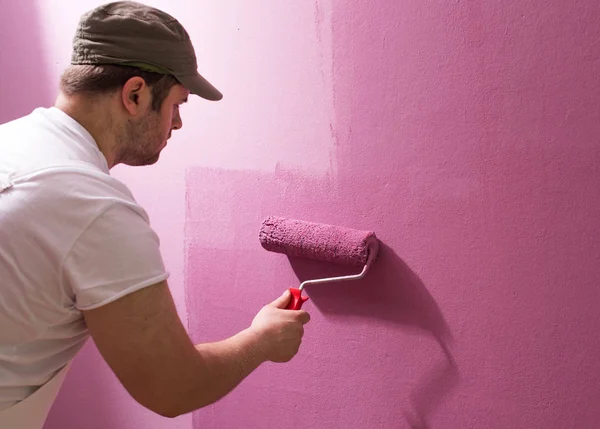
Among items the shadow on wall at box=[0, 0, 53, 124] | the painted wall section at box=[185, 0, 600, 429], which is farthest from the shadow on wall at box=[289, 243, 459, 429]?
the shadow on wall at box=[0, 0, 53, 124]

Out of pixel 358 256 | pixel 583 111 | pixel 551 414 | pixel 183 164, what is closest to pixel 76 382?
pixel 183 164

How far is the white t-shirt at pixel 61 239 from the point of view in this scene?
0.78m

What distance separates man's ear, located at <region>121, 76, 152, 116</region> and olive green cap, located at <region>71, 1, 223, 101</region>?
23 mm

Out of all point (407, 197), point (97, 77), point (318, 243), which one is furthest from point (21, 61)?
point (407, 197)

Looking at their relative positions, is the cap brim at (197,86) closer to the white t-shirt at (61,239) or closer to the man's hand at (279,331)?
the white t-shirt at (61,239)

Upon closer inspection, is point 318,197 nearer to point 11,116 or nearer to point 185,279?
point 185,279

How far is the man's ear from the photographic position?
2.92ft

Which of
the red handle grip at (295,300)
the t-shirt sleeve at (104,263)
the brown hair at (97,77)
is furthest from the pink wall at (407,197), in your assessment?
the t-shirt sleeve at (104,263)

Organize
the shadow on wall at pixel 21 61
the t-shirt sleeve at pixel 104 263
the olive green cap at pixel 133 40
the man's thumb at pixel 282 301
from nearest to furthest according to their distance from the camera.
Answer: the t-shirt sleeve at pixel 104 263 → the olive green cap at pixel 133 40 → the man's thumb at pixel 282 301 → the shadow on wall at pixel 21 61

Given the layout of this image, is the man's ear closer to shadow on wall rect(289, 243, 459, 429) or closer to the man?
the man

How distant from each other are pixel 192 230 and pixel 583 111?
78 cm

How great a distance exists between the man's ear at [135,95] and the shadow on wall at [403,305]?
1.47 feet

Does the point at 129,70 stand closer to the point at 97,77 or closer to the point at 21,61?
the point at 97,77

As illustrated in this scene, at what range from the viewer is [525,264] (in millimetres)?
1016
